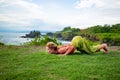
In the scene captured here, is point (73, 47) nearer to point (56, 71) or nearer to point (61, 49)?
point (61, 49)

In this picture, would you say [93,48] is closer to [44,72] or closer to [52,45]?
[52,45]

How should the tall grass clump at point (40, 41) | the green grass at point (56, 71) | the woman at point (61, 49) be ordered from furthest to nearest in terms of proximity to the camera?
1. the tall grass clump at point (40, 41)
2. the woman at point (61, 49)
3. the green grass at point (56, 71)

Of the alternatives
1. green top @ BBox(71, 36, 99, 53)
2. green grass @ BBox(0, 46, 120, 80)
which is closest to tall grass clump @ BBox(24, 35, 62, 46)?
green top @ BBox(71, 36, 99, 53)

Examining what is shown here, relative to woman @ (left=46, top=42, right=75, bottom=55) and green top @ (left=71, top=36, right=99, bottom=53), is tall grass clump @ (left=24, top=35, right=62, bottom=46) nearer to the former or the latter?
woman @ (left=46, top=42, right=75, bottom=55)

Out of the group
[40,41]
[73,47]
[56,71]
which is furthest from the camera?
[40,41]

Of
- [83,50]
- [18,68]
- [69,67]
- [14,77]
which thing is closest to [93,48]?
[83,50]

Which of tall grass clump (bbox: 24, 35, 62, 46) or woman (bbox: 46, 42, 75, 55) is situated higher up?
tall grass clump (bbox: 24, 35, 62, 46)

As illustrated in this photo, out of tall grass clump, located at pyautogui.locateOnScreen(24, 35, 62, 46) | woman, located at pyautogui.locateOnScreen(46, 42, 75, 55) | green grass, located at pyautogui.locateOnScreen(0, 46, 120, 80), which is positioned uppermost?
tall grass clump, located at pyautogui.locateOnScreen(24, 35, 62, 46)

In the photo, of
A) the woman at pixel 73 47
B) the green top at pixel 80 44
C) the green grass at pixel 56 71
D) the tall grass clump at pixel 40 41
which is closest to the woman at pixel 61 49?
the woman at pixel 73 47

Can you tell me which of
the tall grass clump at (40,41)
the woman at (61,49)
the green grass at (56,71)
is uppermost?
the tall grass clump at (40,41)

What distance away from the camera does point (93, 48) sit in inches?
399

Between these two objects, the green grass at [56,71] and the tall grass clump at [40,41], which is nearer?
the green grass at [56,71]

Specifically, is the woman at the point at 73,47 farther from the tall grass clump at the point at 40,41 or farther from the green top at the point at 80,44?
the tall grass clump at the point at 40,41

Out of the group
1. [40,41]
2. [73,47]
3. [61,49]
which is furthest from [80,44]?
[40,41]
